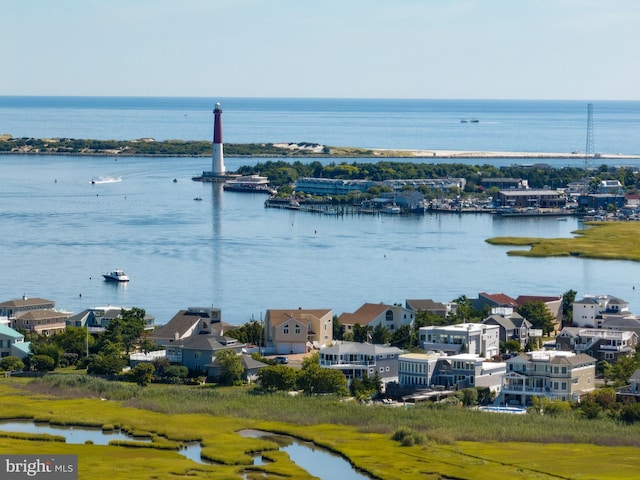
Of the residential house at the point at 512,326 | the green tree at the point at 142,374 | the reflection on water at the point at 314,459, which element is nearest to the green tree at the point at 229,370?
the green tree at the point at 142,374

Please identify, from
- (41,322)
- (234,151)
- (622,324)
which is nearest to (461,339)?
(622,324)

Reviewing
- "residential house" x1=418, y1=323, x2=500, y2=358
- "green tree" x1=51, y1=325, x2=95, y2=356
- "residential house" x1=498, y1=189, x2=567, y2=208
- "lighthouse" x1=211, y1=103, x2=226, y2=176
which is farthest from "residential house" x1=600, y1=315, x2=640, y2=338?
"lighthouse" x1=211, y1=103, x2=226, y2=176

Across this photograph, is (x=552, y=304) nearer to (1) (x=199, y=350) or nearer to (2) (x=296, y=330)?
(2) (x=296, y=330)

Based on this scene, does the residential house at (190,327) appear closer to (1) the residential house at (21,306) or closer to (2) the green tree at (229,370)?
(2) the green tree at (229,370)

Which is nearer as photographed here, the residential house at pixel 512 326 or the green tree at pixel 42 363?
the green tree at pixel 42 363

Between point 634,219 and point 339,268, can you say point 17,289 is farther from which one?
point 634,219

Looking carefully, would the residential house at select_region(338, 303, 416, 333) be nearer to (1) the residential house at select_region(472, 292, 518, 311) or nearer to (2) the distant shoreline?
(1) the residential house at select_region(472, 292, 518, 311)

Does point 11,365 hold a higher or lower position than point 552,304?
lower
